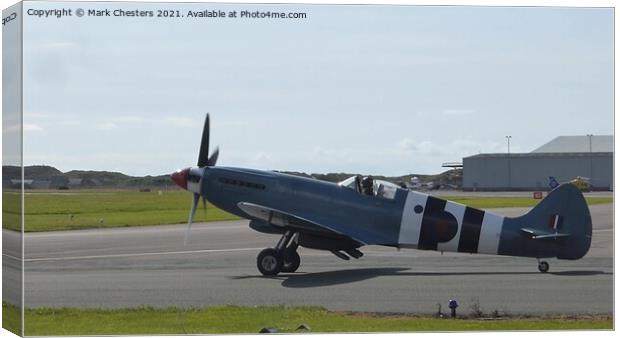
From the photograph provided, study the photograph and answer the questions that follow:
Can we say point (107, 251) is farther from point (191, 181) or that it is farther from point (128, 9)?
point (128, 9)

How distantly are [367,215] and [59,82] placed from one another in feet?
13.9

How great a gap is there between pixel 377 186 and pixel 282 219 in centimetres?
133

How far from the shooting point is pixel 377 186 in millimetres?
14508

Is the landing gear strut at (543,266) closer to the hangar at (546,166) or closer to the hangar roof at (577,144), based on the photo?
the hangar at (546,166)

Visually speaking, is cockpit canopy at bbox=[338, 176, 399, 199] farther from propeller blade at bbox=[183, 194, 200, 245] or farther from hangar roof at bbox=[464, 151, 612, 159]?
propeller blade at bbox=[183, 194, 200, 245]

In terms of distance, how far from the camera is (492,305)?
14273mm

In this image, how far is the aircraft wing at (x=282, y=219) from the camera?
14844mm

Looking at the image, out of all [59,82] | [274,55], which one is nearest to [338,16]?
[274,55]

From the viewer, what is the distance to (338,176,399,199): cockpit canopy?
1441cm

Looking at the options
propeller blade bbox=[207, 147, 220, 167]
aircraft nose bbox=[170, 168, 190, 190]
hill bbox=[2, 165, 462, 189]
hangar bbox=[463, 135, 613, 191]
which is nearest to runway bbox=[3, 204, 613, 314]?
hangar bbox=[463, 135, 613, 191]

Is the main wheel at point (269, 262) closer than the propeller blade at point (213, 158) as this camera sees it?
No

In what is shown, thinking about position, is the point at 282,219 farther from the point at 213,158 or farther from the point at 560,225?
the point at 560,225

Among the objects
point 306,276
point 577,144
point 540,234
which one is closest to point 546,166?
point 577,144

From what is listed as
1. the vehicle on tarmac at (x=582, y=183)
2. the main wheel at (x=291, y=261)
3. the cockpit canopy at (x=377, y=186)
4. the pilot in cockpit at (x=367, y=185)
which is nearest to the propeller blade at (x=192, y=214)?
the main wheel at (x=291, y=261)
